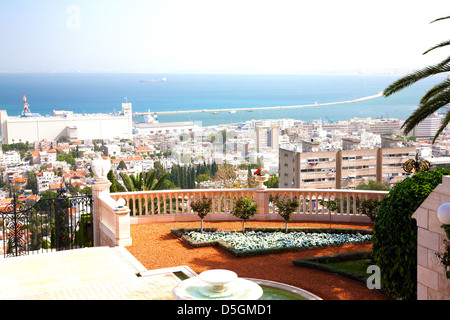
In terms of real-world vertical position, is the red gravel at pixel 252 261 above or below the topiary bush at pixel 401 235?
below

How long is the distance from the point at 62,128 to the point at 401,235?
8362 centimetres

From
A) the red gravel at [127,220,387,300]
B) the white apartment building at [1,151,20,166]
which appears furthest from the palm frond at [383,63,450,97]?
the white apartment building at [1,151,20,166]

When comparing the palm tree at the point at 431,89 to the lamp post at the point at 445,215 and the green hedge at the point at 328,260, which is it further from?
the lamp post at the point at 445,215

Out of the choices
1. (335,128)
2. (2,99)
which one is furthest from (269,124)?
(2,99)

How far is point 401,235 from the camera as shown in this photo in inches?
246

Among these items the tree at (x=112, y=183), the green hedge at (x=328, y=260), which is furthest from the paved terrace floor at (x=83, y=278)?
the tree at (x=112, y=183)

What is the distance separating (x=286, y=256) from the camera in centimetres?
923

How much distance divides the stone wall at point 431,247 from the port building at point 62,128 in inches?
3192

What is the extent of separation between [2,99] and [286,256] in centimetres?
11516

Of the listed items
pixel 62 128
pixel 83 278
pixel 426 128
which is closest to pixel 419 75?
pixel 83 278

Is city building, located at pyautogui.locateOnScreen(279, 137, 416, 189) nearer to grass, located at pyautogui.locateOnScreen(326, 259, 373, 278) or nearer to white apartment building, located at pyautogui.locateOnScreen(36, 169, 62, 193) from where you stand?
white apartment building, located at pyautogui.locateOnScreen(36, 169, 62, 193)

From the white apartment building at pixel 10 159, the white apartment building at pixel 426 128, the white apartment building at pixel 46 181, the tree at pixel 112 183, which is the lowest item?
the white apartment building at pixel 46 181

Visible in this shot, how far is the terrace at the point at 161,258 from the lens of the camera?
697cm

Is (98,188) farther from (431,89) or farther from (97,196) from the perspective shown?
(431,89)
